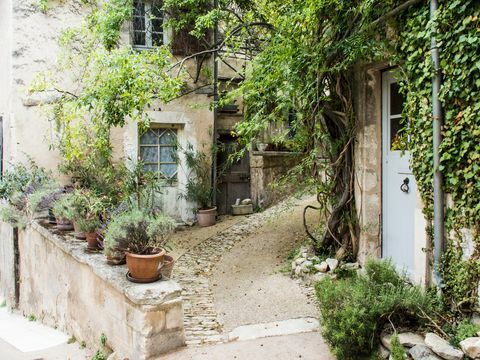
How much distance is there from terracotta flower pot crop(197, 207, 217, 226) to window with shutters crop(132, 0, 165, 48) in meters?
3.60

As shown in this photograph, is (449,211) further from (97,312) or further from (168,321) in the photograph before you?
(97,312)

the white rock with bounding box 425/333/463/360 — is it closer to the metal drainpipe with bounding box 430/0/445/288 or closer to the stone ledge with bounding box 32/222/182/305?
the metal drainpipe with bounding box 430/0/445/288

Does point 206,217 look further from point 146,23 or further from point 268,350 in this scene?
point 268,350

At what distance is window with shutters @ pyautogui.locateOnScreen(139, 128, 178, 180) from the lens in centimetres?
901

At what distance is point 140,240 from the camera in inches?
162

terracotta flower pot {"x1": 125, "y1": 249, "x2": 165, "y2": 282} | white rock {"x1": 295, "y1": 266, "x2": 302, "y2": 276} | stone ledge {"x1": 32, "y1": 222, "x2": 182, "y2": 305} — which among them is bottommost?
white rock {"x1": 295, "y1": 266, "x2": 302, "y2": 276}

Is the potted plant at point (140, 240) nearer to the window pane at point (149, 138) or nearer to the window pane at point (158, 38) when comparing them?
the window pane at point (149, 138)

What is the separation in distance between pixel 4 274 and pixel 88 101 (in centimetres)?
516

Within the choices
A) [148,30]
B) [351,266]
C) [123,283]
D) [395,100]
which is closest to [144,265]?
[123,283]

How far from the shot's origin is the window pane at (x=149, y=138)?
29.4 ft

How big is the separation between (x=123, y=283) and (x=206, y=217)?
509 cm

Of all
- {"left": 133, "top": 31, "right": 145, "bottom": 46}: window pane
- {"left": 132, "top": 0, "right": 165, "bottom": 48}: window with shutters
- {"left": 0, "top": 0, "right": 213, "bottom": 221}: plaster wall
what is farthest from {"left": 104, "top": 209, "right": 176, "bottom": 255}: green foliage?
{"left": 133, "top": 31, "right": 145, "bottom": 46}: window pane

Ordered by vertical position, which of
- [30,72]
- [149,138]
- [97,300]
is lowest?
[97,300]

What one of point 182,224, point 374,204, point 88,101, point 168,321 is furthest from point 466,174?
point 182,224
